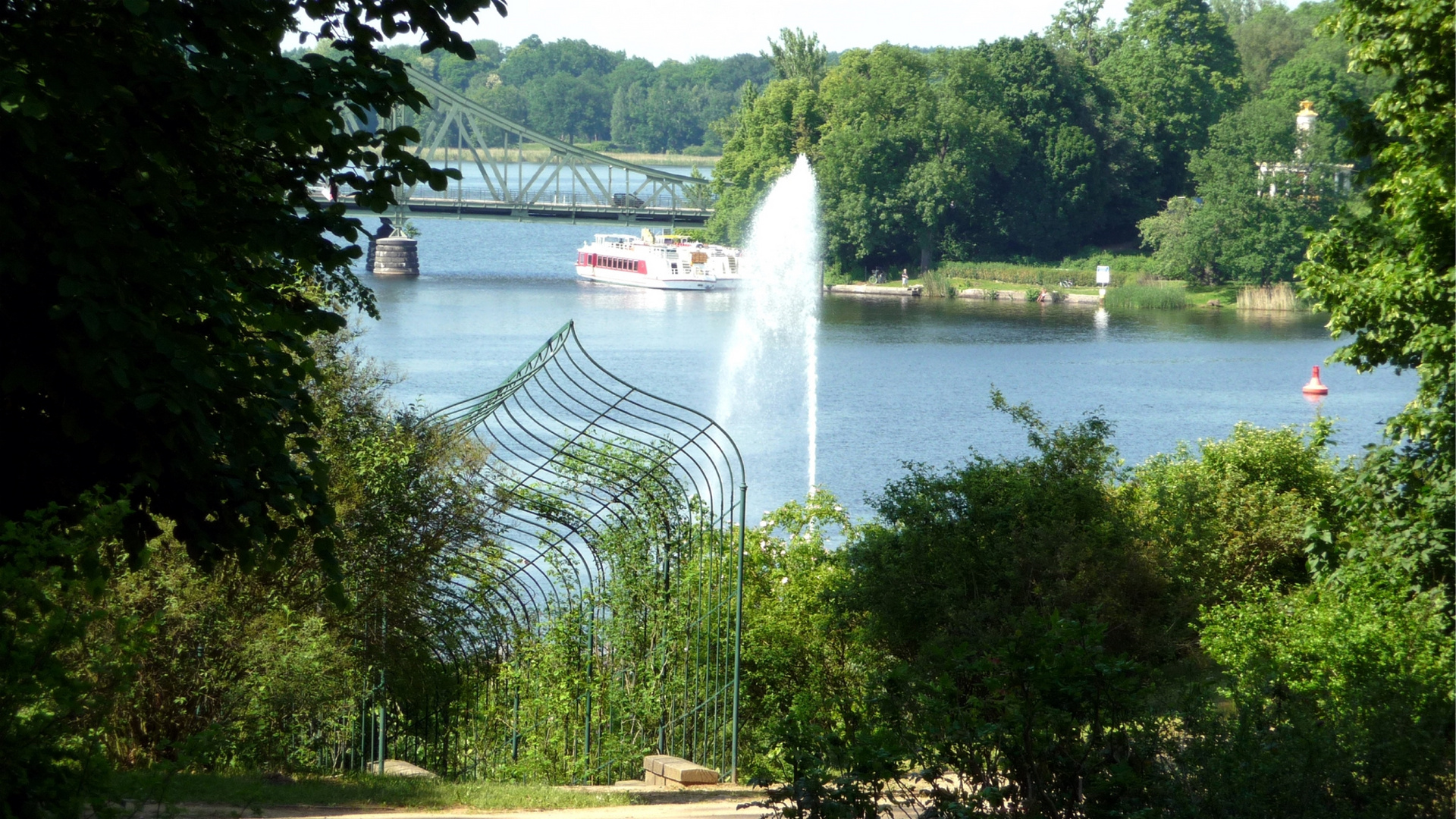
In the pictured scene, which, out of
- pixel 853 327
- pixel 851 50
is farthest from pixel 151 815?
pixel 851 50

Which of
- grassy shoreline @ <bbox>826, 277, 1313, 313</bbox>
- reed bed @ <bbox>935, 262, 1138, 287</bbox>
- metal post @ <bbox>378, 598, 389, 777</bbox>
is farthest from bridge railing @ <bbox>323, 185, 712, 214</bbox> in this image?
metal post @ <bbox>378, 598, 389, 777</bbox>

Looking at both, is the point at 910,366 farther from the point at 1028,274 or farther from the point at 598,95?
the point at 598,95

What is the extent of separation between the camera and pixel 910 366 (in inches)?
1527

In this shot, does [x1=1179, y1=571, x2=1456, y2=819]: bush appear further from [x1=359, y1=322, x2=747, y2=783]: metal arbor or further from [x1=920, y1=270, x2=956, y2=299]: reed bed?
[x1=920, y1=270, x2=956, y2=299]: reed bed

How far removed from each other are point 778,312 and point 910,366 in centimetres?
815

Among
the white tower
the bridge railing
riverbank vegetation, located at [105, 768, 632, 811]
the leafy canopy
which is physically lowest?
riverbank vegetation, located at [105, 768, 632, 811]

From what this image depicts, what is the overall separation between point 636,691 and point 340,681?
8.75 ft

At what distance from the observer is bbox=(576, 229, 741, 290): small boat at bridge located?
60312mm

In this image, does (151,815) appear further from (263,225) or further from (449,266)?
(449,266)

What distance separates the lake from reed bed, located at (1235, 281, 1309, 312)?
868 millimetres

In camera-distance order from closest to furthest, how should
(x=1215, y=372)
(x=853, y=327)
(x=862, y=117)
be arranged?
1. (x=1215, y=372)
2. (x=853, y=327)
3. (x=862, y=117)

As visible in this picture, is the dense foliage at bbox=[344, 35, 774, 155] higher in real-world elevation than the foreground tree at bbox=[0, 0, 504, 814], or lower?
higher

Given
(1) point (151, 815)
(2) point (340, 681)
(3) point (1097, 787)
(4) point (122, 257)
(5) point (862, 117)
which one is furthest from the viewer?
(5) point (862, 117)

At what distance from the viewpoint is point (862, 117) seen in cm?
6056
